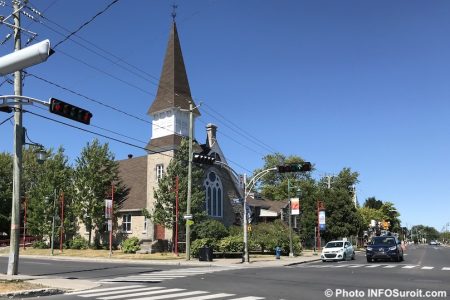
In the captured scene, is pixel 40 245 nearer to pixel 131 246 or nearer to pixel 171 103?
pixel 131 246

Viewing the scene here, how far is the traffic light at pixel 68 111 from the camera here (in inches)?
661

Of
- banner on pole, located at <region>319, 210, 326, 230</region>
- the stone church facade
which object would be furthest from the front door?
banner on pole, located at <region>319, 210, 326, 230</region>

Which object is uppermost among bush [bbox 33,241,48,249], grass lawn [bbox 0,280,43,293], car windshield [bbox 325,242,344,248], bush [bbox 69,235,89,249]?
grass lawn [bbox 0,280,43,293]

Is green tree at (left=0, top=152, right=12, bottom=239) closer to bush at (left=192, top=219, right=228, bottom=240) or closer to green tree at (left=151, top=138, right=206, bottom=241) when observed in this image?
green tree at (left=151, top=138, right=206, bottom=241)

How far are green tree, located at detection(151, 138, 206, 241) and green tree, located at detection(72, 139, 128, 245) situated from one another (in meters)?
6.02

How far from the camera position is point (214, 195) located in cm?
5050

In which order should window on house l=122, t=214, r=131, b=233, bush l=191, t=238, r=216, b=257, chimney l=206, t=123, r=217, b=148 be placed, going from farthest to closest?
chimney l=206, t=123, r=217, b=148, window on house l=122, t=214, r=131, b=233, bush l=191, t=238, r=216, b=257

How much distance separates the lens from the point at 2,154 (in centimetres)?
6856

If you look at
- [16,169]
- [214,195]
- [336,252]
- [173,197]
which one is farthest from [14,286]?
[214,195]

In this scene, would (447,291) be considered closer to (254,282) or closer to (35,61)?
(254,282)

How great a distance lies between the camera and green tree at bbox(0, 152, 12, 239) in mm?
61250

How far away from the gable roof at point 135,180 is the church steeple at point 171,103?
11.8 feet

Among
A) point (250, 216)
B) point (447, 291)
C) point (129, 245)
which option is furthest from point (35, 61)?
point (129, 245)

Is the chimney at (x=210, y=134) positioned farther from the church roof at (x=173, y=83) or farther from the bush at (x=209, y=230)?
the bush at (x=209, y=230)
